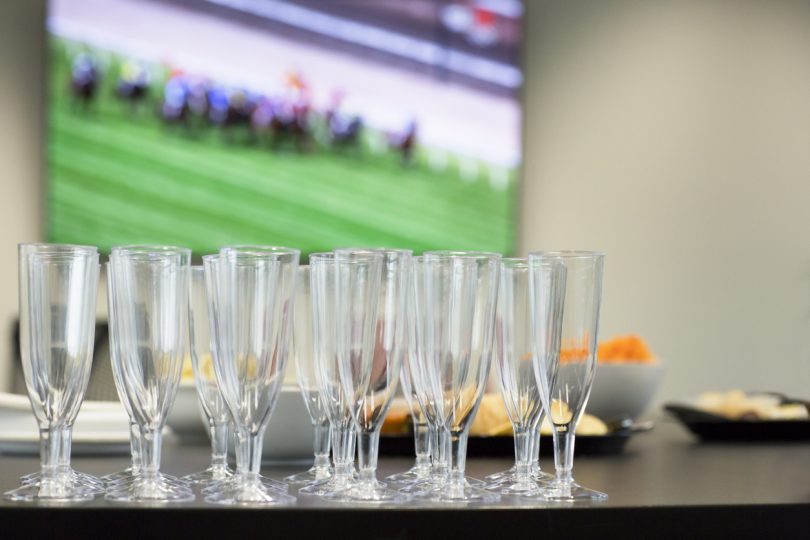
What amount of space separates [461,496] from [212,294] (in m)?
0.27

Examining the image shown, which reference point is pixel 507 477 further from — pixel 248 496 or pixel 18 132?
pixel 18 132

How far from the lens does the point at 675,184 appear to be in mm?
4047

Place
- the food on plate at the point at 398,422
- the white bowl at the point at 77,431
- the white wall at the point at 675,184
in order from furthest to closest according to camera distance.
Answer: the white wall at the point at 675,184
the food on plate at the point at 398,422
the white bowl at the point at 77,431

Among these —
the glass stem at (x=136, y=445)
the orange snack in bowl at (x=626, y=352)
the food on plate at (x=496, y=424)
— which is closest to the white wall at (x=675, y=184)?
the orange snack in bowl at (x=626, y=352)

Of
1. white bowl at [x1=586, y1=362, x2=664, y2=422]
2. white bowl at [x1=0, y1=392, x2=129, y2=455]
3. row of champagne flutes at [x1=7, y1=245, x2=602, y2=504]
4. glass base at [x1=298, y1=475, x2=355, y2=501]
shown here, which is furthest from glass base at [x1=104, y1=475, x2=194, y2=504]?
white bowl at [x1=586, y1=362, x2=664, y2=422]

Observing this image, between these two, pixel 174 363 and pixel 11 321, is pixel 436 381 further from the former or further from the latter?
pixel 11 321

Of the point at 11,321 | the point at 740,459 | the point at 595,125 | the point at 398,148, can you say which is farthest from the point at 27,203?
the point at 740,459

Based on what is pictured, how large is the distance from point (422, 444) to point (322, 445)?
0.13 meters

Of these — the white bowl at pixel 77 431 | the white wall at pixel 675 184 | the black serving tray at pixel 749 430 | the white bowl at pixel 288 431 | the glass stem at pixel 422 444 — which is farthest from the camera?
the white wall at pixel 675 184

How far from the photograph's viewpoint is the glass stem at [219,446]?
1104 mm

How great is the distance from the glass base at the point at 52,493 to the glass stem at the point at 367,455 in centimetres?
23

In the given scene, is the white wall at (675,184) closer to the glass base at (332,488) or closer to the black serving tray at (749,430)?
the black serving tray at (749,430)

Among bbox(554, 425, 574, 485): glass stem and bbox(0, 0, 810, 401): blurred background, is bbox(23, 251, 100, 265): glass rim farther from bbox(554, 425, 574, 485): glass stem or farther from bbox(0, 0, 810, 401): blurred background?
bbox(0, 0, 810, 401): blurred background

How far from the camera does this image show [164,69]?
3.78 metres
